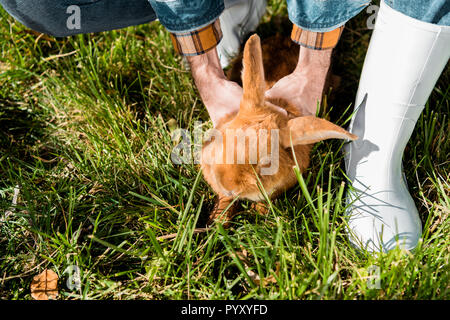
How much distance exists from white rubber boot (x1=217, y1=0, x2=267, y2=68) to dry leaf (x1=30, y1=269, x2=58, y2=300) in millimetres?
1426

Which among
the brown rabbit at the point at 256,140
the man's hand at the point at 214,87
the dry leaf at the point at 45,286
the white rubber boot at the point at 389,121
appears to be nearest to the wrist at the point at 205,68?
the man's hand at the point at 214,87

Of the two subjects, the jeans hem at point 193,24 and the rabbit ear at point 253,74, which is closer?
the rabbit ear at point 253,74

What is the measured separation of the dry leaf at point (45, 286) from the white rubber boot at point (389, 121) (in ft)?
3.70

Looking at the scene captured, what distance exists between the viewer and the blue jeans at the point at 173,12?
108 cm

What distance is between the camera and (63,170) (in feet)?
5.56

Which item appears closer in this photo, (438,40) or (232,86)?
(438,40)

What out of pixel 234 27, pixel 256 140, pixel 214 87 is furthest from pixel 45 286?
pixel 234 27

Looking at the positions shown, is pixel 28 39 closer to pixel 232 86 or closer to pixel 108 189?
pixel 108 189

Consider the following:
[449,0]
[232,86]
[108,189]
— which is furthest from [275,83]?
[108,189]

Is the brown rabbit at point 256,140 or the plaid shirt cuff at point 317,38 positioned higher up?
the plaid shirt cuff at point 317,38

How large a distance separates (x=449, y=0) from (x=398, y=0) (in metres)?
0.14

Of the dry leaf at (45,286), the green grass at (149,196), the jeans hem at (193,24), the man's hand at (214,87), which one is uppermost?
the jeans hem at (193,24)

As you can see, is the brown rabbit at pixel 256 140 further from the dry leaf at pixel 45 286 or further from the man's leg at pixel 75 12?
the man's leg at pixel 75 12

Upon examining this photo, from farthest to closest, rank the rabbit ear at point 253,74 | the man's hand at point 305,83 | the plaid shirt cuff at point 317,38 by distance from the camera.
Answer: the man's hand at point 305,83 → the plaid shirt cuff at point 317,38 → the rabbit ear at point 253,74
